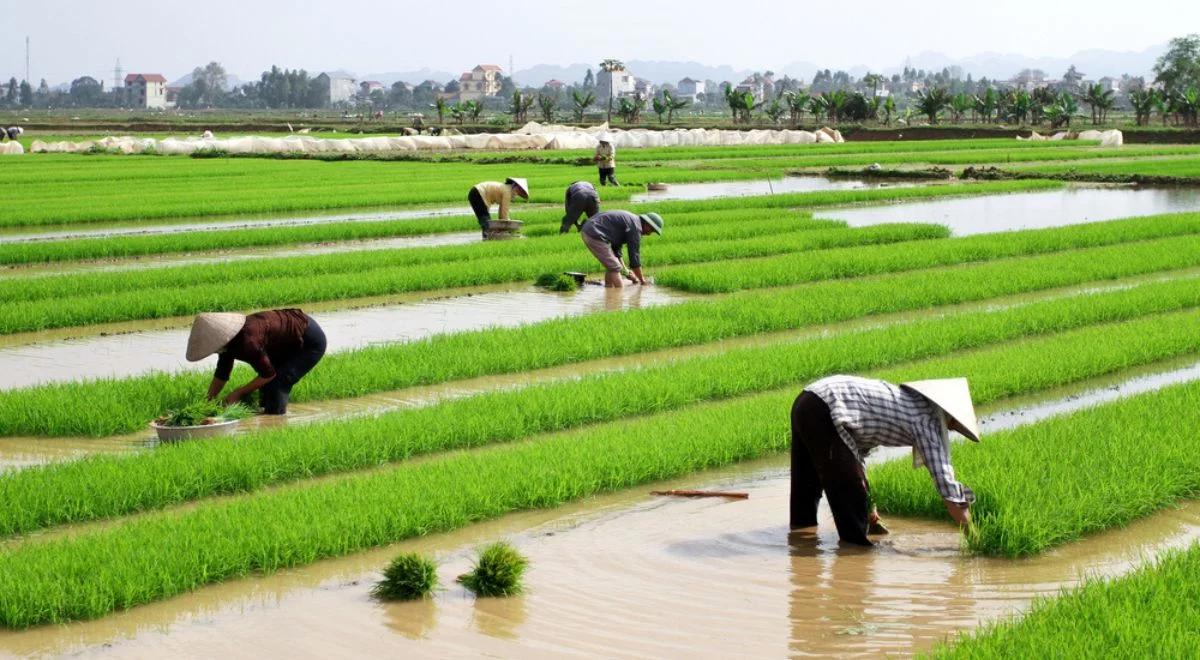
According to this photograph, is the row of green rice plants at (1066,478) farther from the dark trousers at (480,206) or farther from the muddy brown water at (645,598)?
the dark trousers at (480,206)

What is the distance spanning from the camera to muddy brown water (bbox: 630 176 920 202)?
2467 centimetres

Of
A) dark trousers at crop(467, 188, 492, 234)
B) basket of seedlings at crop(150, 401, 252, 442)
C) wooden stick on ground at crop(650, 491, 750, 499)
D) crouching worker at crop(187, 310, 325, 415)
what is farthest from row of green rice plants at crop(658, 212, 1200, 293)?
wooden stick on ground at crop(650, 491, 750, 499)

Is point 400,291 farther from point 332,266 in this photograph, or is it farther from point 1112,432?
point 1112,432

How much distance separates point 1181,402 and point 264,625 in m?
4.99

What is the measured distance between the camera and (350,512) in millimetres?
5637

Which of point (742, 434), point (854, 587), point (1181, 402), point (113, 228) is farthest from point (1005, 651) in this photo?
point (113, 228)

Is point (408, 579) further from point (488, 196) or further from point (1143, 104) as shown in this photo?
point (1143, 104)

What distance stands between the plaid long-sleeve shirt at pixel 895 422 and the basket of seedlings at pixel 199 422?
129 inches

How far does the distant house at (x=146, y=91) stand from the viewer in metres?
186

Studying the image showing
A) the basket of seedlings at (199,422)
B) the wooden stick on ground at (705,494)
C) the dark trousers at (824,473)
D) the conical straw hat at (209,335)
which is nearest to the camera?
the dark trousers at (824,473)

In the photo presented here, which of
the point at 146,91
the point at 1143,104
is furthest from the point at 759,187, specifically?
the point at 146,91

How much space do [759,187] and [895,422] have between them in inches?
879

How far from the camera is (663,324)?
10.5m

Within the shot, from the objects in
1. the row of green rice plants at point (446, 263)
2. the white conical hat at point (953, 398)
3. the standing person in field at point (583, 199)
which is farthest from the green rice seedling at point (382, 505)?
the standing person in field at point (583, 199)
